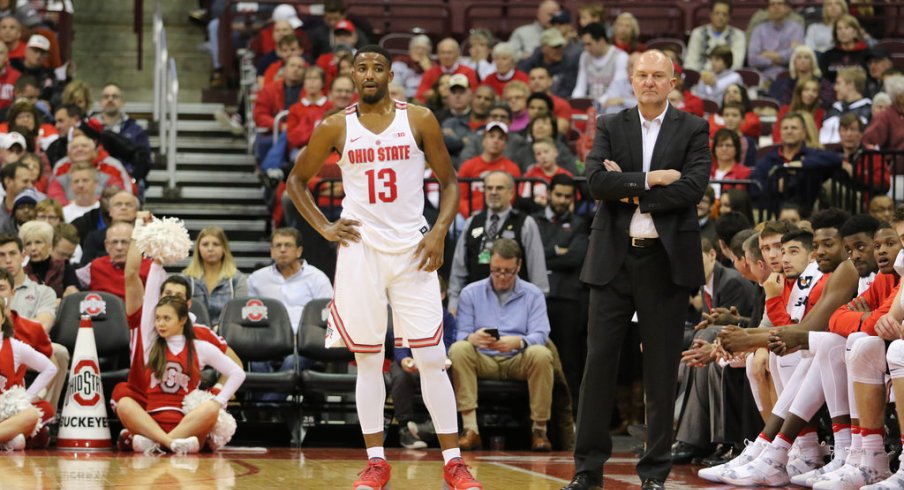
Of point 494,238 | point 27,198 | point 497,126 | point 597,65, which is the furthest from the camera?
point 597,65

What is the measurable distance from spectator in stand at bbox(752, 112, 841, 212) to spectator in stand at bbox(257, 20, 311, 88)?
5326 mm

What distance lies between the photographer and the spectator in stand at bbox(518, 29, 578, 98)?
50.9ft

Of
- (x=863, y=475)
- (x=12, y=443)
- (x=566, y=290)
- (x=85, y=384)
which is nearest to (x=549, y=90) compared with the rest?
(x=566, y=290)

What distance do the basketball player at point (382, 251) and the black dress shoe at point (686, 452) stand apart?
9.06ft

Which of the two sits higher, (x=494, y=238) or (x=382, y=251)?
(x=494, y=238)

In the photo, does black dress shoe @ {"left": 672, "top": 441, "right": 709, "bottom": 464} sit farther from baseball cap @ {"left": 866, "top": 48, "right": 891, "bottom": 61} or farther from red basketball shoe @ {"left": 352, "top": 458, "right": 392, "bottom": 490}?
baseball cap @ {"left": 866, "top": 48, "right": 891, "bottom": 61}

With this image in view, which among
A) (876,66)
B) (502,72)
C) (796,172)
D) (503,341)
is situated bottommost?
(503,341)

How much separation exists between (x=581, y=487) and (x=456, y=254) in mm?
4819

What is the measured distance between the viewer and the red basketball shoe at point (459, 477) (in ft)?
20.6

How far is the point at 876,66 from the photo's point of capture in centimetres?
1505

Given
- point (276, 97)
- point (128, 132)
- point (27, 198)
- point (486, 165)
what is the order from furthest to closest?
point (276, 97) → point (128, 132) → point (486, 165) → point (27, 198)

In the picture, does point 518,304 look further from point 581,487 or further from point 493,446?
point 581,487

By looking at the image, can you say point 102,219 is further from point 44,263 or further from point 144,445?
point 144,445

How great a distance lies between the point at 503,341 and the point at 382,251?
3734mm
